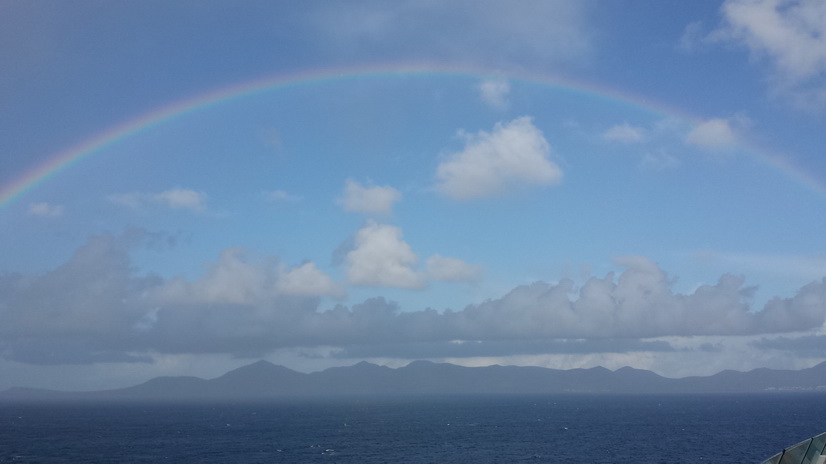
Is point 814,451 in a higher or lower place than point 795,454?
higher

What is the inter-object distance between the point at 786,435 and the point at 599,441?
67.2 m

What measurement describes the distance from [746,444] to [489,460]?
266ft

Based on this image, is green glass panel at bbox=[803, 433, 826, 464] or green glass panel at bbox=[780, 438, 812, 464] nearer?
green glass panel at bbox=[780, 438, 812, 464]

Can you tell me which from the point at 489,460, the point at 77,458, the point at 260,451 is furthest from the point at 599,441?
the point at 77,458

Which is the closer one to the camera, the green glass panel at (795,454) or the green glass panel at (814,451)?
the green glass panel at (795,454)

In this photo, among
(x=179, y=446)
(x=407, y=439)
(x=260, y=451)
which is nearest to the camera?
(x=260, y=451)

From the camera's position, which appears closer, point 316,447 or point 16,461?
point 16,461

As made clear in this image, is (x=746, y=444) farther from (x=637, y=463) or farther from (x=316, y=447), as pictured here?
(x=316, y=447)

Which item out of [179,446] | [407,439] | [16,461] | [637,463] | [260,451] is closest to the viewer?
[637,463]

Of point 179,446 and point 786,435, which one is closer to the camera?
point 179,446

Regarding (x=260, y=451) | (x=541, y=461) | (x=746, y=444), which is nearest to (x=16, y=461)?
(x=260, y=451)

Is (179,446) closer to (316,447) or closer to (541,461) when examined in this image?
(316,447)

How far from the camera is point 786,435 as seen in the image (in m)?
195

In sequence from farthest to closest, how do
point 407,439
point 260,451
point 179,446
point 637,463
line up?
point 407,439 → point 179,446 → point 260,451 → point 637,463
